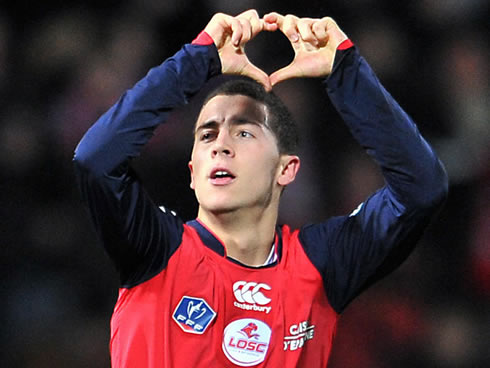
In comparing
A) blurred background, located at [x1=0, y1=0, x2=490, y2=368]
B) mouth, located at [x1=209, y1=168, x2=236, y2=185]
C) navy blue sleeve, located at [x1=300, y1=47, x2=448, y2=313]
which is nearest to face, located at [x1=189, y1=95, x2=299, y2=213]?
mouth, located at [x1=209, y1=168, x2=236, y2=185]

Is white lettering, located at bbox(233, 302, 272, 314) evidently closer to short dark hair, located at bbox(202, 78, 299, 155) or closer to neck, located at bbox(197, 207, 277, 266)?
neck, located at bbox(197, 207, 277, 266)

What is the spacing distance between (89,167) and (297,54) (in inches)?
26.0

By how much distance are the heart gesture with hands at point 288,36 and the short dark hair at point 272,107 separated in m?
0.14

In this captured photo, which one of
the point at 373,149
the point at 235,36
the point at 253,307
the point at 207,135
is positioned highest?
the point at 235,36

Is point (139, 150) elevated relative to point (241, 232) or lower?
elevated

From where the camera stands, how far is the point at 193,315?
1.85 meters

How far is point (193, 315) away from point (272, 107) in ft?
2.13

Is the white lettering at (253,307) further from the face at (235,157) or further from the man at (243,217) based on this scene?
the face at (235,157)

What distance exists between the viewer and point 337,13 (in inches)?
144

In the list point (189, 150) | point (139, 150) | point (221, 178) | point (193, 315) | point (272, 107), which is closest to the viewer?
point (139, 150)

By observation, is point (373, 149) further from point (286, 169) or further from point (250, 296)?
point (250, 296)

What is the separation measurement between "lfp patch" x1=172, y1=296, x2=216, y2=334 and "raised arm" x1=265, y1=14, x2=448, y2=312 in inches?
14.7

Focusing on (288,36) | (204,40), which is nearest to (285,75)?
(288,36)

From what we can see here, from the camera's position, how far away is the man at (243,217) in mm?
1765
